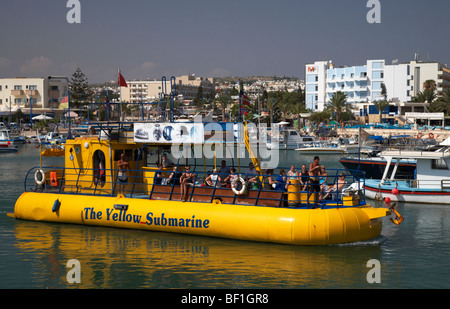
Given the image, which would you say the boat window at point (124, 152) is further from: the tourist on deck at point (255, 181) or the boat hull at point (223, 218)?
the tourist on deck at point (255, 181)

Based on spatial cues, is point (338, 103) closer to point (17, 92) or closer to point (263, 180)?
point (17, 92)

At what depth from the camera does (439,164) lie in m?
28.7

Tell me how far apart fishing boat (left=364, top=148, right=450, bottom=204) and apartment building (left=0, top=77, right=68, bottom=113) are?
4247 inches

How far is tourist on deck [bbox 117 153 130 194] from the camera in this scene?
2053 centimetres

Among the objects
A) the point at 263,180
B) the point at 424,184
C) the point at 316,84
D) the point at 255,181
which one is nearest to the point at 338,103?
the point at 316,84

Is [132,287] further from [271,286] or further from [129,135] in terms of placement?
[129,135]

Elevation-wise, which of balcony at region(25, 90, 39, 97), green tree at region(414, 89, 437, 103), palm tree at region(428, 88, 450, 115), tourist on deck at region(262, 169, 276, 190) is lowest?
tourist on deck at region(262, 169, 276, 190)

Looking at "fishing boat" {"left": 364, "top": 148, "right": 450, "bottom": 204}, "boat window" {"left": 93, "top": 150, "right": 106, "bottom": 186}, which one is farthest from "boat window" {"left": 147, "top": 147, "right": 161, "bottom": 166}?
"fishing boat" {"left": 364, "top": 148, "right": 450, "bottom": 204}

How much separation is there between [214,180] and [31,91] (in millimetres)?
117555

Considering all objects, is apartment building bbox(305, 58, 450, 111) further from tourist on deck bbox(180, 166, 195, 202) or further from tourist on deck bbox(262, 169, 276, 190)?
tourist on deck bbox(180, 166, 195, 202)

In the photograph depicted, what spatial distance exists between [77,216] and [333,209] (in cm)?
906

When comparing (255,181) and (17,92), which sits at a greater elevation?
(17,92)

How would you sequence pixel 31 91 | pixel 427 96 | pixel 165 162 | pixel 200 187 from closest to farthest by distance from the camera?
pixel 200 187 → pixel 165 162 → pixel 427 96 → pixel 31 91
